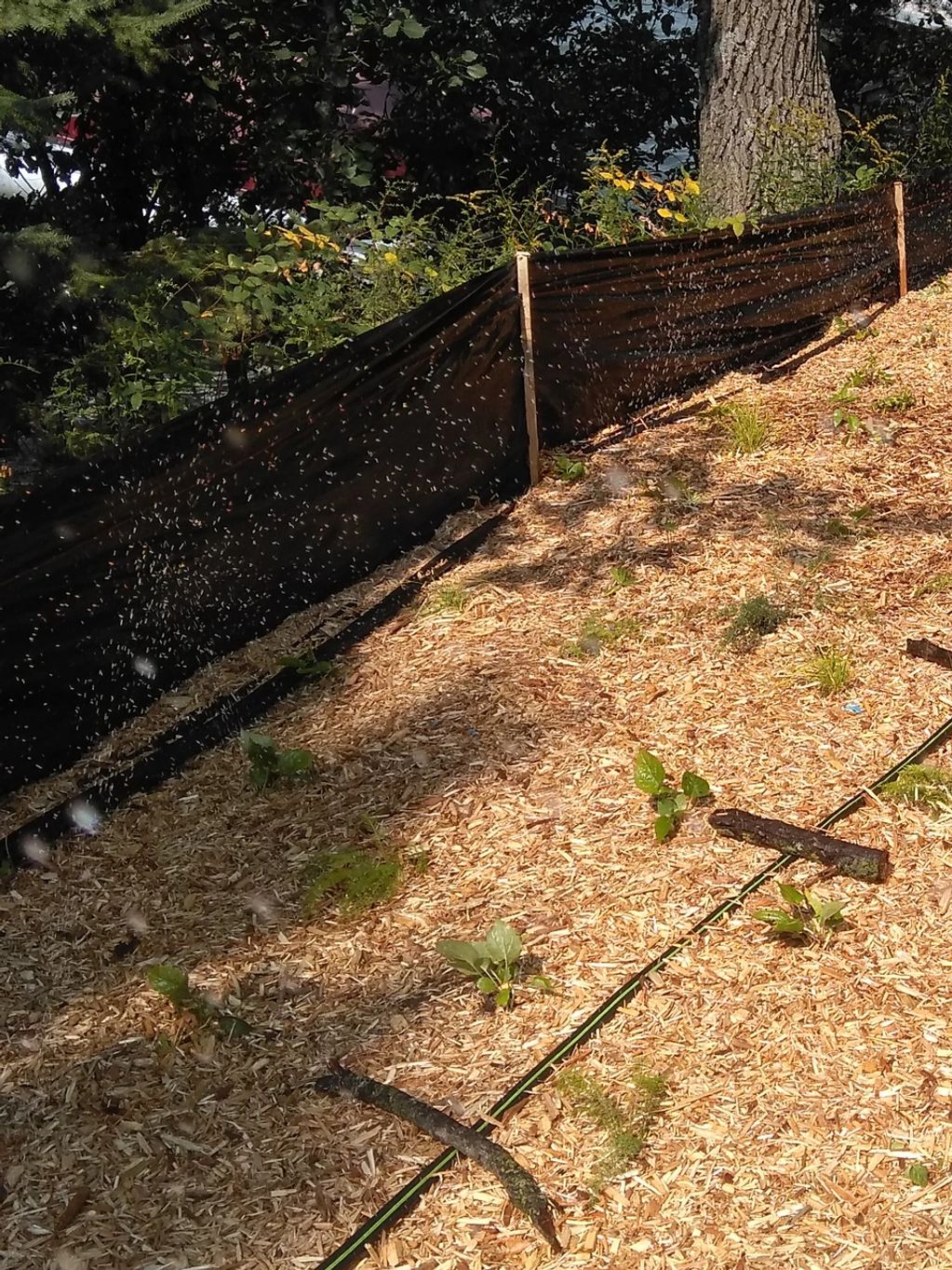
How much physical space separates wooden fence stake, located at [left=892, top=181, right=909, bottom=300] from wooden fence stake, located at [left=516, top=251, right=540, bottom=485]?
3.56 meters

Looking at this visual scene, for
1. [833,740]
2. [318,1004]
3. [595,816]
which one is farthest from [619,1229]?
[833,740]

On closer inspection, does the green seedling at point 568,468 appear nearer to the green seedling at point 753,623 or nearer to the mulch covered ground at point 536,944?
the mulch covered ground at point 536,944

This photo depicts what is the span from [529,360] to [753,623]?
2.21 m

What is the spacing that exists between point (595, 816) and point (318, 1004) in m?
1.05

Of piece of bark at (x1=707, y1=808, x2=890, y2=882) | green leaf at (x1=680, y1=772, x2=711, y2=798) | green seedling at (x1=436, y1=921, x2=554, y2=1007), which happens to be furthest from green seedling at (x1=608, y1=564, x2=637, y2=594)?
green seedling at (x1=436, y1=921, x2=554, y2=1007)

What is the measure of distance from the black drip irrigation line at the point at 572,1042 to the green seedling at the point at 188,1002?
746 millimetres

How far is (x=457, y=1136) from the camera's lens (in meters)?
2.82

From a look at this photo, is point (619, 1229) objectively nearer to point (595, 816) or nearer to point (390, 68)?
point (595, 816)

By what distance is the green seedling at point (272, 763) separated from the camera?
4.36m

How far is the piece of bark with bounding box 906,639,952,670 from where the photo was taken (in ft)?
14.2

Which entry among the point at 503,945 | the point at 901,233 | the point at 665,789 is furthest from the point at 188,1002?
the point at 901,233

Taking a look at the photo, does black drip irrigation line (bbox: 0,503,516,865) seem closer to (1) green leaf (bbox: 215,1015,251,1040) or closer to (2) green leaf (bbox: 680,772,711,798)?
(1) green leaf (bbox: 215,1015,251,1040)

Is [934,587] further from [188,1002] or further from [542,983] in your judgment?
[188,1002]

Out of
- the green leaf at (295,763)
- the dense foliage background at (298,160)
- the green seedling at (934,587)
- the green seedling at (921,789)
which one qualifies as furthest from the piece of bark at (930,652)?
the dense foliage background at (298,160)
